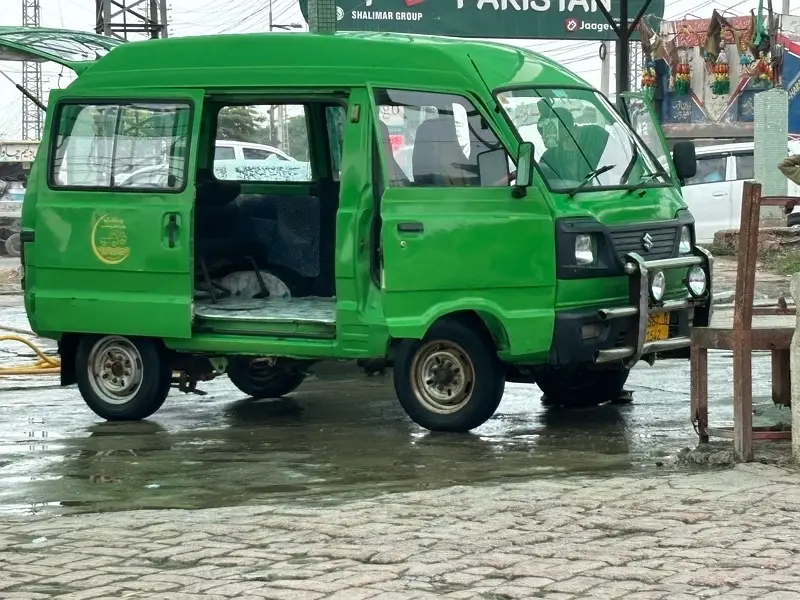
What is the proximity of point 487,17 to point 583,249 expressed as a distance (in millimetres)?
26990

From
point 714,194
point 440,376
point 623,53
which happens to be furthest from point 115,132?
point 714,194

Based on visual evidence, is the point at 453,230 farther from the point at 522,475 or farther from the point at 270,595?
the point at 270,595

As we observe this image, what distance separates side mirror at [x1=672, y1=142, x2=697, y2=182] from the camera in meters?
10.1

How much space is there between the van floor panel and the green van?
3 cm

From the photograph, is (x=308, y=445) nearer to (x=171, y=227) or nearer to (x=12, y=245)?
(x=171, y=227)

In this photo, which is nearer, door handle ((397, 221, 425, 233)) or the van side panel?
door handle ((397, 221, 425, 233))

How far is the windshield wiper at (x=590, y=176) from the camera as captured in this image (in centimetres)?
926

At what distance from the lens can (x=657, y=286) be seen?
30.4 feet

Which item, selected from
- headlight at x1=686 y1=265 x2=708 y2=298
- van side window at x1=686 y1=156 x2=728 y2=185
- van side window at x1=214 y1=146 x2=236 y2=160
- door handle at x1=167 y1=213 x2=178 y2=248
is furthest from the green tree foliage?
van side window at x1=686 y1=156 x2=728 y2=185

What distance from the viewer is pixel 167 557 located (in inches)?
244

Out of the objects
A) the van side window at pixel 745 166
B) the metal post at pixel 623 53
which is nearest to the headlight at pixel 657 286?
the metal post at pixel 623 53

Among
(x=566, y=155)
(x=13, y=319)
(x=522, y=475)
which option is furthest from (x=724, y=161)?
(x=522, y=475)

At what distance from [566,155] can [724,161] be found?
15696 millimetres

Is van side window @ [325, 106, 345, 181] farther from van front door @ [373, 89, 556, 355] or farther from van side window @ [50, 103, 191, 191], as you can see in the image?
van front door @ [373, 89, 556, 355]
